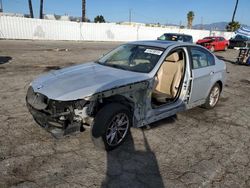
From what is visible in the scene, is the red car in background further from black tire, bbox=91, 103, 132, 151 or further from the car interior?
black tire, bbox=91, 103, 132, 151

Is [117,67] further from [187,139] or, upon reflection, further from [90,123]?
[187,139]

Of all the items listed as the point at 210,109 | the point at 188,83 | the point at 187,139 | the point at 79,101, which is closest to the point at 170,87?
the point at 188,83

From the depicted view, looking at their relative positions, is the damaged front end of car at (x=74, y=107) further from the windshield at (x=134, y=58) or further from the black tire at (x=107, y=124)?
the windshield at (x=134, y=58)

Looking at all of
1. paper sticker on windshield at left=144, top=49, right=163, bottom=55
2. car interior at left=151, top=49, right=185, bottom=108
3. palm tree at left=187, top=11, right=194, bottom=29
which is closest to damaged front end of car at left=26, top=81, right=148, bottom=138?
paper sticker on windshield at left=144, top=49, right=163, bottom=55

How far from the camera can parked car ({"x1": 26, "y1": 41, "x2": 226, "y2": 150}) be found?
3.33 meters

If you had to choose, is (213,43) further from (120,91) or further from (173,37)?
(120,91)

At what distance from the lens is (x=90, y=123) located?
11.6 feet

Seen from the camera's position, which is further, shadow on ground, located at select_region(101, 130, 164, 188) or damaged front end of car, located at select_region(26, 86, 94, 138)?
damaged front end of car, located at select_region(26, 86, 94, 138)

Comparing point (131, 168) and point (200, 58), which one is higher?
point (200, 58)

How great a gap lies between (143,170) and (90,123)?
1017 millimetres

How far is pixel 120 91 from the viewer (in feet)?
11.5

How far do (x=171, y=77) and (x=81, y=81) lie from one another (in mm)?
2103

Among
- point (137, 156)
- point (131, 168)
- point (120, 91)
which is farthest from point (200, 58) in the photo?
point (131, 168)

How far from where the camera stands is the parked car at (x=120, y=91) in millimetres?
3326
